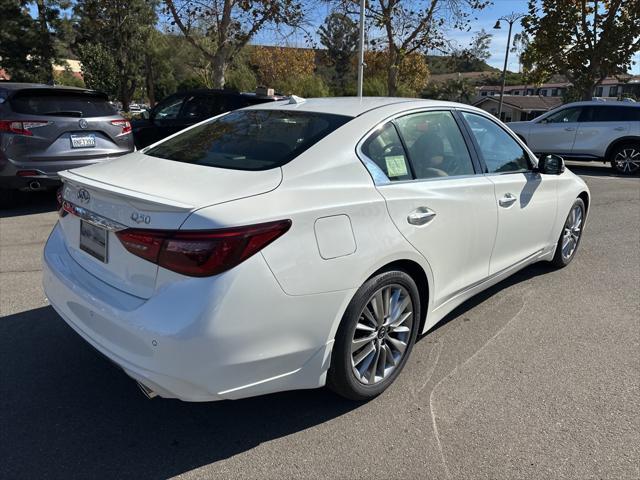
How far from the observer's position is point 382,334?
2.84 meters

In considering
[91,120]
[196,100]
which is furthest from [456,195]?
[196,100]

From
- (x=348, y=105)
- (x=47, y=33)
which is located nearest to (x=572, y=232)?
(x=348, y=105)

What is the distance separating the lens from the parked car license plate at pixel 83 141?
6.52 meters

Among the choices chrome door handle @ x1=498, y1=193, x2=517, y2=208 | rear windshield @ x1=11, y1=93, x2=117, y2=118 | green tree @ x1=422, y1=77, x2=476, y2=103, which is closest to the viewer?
chrome door handle @ x1=498, y1=193, x2=517, y2=208

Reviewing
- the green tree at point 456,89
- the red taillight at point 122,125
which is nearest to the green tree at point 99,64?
the red taillight at point 122,125

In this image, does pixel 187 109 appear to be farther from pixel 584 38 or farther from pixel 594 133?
pixel 584 38

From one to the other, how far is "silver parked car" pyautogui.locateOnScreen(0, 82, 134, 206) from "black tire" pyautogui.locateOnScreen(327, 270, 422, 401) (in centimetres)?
517

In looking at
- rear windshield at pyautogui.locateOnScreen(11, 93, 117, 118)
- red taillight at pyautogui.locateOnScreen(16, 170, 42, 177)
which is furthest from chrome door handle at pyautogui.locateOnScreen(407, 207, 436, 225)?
rear windshield at pyautogui.locateOnScreen(11, 93, 117, 118)

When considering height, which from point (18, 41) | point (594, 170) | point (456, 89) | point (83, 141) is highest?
point (18, 41)

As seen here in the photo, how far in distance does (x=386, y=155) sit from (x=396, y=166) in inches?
3.5

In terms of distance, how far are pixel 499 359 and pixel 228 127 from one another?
2346mm

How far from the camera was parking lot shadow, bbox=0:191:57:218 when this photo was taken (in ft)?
22.8

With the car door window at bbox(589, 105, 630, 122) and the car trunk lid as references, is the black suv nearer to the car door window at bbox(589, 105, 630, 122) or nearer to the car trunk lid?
the car trunk lid

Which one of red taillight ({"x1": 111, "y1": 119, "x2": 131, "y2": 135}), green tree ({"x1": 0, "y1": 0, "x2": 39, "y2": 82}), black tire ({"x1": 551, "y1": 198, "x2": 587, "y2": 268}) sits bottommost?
black tire ({"x1": 551, "y1": 198, "x2": 587, "y2": 268})
